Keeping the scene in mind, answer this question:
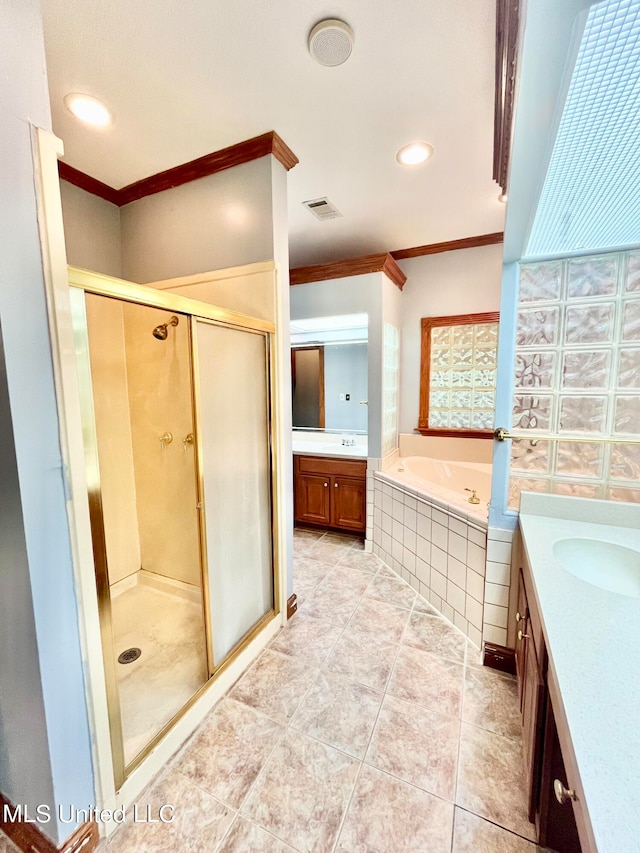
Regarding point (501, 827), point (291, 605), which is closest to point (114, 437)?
point (291, 605)

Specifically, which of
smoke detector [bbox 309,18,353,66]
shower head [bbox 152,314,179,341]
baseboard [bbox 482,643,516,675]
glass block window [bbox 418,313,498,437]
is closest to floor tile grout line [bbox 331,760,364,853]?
baseboard [bbox 482,643,516,675]

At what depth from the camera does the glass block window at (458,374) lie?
9.86 feet

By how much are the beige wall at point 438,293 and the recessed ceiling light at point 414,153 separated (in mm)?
1303

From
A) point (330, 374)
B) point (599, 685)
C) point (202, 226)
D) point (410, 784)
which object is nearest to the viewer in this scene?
point (599, 685)

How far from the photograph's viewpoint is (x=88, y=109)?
1.50 m

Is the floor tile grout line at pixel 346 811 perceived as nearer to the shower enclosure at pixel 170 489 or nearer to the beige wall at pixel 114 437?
the shower enclosure at pixel 170 489

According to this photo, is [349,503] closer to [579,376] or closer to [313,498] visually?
[313,498]

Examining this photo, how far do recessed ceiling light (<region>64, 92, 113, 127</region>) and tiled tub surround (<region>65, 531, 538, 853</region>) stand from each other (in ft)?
8.84

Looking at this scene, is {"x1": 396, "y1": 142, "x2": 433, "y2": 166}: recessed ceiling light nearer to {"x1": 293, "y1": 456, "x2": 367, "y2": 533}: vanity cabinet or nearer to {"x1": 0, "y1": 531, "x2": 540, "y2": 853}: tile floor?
{"x1": 293, "y1": 456, "x2": 367, "y2": 533}: vanity cabinet

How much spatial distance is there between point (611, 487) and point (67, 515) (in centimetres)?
201

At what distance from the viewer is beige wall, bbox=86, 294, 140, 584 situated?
6.97ft

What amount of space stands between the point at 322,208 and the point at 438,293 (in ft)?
4.40

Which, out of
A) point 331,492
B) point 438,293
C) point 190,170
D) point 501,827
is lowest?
point 501,827

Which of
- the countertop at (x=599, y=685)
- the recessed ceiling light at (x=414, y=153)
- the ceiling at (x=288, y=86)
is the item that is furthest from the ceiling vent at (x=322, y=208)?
the countertop at (x=599, y=685)
